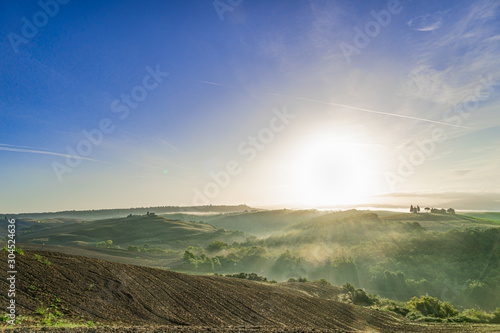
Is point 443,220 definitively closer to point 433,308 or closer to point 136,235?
point 433,308

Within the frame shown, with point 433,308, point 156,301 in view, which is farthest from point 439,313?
point 156,301

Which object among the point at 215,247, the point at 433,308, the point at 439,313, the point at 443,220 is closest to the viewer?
the point at 439,313

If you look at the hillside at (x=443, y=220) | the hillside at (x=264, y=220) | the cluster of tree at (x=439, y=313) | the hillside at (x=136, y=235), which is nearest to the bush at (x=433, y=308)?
the cluster of tree at (x=439, y=313)

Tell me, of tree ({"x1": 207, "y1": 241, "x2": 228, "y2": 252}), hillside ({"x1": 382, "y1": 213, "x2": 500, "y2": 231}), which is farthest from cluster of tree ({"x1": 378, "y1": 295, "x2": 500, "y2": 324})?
hillside ({"x1": 382, "y1": 213, "x2": 500, "y2": 231})

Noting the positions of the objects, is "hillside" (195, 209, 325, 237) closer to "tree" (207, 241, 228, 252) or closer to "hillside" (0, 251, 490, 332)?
"tree" (207, 241, 228, 252)

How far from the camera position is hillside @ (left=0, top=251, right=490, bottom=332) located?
9.80 m

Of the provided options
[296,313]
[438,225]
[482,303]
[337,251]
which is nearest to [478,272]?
[482,303]

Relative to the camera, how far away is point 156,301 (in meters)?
12.4

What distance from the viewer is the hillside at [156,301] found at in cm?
980

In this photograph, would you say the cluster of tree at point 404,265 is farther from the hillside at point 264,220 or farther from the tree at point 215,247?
the hillside at point 264,220

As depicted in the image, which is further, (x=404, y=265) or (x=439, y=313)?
(x=404, y=265)

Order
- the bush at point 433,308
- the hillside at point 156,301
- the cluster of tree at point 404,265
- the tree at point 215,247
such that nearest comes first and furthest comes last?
the hillside at point 156,301, the bush at point 433,308, the cluster of tree at point 404,265, the tree at point 215,247

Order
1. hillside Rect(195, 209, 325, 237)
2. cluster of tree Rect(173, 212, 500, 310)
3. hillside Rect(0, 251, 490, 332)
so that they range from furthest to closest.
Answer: hillside Rect(195, 209, 325, 237)
cluster of tree Rect(173, 212, 500, 310)
hillside Rect(0, 251, 490, 332)

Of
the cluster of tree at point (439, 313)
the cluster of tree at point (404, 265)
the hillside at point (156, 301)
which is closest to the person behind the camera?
the hillside at point (156, 301)
